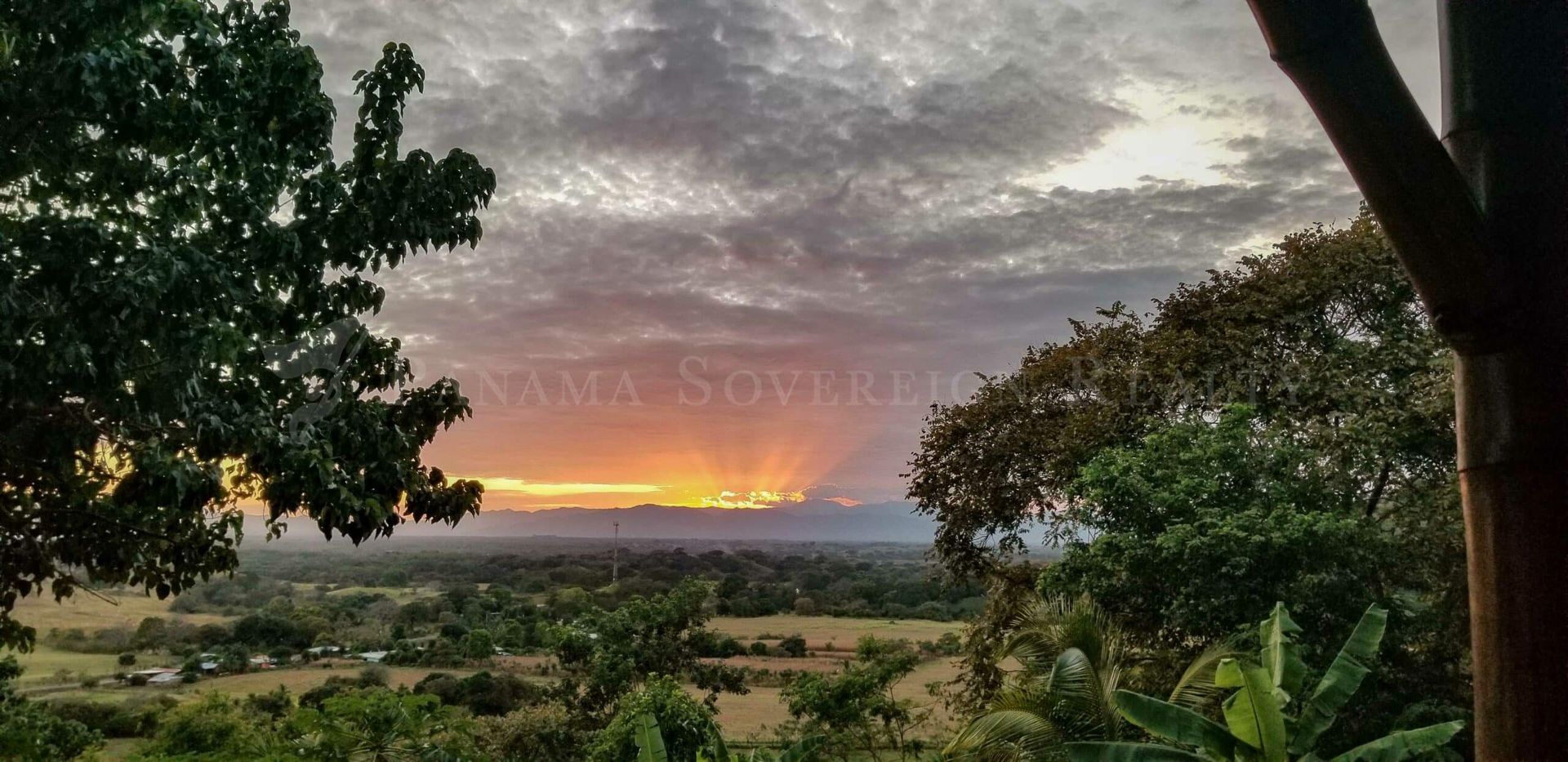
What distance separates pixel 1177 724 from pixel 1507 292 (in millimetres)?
3464

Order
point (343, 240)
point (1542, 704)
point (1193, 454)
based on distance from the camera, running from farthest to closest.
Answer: point (1193, 454) → point (343, 240) → point (1542, 704)

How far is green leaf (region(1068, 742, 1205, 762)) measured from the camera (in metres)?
4.96

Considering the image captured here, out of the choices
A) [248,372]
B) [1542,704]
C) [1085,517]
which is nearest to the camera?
[1542,704]

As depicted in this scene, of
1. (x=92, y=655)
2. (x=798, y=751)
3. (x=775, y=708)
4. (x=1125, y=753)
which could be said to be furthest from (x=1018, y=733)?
(x=92, y=655)

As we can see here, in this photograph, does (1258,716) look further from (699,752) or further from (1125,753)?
(699,752)

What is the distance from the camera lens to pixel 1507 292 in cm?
230

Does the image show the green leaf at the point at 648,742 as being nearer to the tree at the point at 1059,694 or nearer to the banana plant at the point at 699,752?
the banana plant at the point at 699,752

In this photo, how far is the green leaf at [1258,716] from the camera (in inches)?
196

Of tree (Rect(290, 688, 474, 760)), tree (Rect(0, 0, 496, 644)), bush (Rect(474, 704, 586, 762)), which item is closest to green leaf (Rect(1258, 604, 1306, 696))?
tree (Rect(0, 0, 496, 644))

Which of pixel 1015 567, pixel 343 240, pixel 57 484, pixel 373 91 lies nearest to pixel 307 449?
pixel 343 240

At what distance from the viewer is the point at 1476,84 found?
7.86 ft

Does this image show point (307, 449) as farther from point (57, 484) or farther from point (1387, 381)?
point (1387, 381)

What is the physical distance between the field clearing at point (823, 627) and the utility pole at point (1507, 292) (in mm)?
17238

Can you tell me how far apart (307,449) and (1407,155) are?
4.88 m
